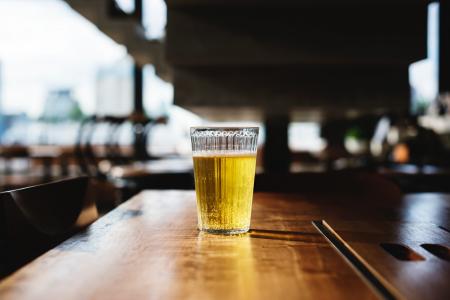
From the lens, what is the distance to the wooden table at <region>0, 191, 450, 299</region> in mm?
375

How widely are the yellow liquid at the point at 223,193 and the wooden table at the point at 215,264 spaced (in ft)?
0.09

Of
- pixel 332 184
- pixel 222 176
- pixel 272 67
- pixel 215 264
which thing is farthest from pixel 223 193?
pixel 272 67

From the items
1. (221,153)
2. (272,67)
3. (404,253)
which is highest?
(272,67)

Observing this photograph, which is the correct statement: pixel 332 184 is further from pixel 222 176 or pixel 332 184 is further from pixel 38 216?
pixel 38 216

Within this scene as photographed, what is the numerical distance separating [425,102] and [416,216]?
7.51 meters

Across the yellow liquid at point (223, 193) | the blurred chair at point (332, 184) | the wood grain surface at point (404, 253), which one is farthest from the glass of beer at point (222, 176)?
the blurred chair at point (332, 184)

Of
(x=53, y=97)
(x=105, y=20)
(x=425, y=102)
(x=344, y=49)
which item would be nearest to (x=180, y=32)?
(x=344, y=49)

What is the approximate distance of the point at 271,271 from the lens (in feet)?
1.43

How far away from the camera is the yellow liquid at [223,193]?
0.64 metres

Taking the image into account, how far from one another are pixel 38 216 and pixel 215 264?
1.13 feet

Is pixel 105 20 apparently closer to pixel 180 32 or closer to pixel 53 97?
pixel 180 32

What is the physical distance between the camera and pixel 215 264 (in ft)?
1.52

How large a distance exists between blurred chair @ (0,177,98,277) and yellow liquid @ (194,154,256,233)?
0.79 ft

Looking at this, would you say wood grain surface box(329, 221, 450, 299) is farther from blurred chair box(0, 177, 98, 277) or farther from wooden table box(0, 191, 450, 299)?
blurred chair box(0, 177, 98, 277)
